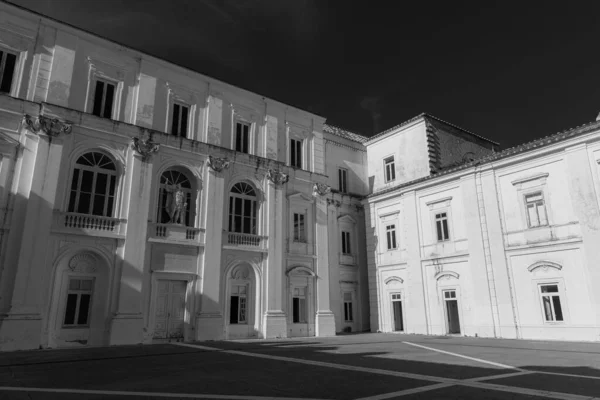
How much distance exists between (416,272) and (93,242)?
17027mm

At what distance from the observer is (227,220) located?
21.4m

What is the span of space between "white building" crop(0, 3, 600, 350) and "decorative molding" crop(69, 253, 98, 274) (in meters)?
0.04

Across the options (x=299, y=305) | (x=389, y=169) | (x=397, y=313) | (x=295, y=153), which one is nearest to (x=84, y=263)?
(x=299, y=305)

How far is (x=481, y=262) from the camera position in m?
20.7

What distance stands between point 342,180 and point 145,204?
15.1 metres

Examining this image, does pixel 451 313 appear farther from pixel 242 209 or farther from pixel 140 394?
pixel 140 394

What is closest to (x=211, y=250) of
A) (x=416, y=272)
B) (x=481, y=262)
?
(x=416, y=272)

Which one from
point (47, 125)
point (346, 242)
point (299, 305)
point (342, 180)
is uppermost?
point (342, 180)

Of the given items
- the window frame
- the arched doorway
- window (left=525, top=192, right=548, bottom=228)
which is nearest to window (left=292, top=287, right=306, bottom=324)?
the arched doorway

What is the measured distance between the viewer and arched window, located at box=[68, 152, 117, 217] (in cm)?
1775

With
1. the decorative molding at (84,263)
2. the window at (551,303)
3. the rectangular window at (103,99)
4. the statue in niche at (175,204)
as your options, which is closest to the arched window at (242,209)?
the statue in niche at (175,204)

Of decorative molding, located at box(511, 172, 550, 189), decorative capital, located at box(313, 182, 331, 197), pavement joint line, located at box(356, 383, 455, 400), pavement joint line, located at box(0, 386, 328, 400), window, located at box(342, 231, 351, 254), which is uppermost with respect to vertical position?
decorative capital, located at box(313, 182, 331, 197)

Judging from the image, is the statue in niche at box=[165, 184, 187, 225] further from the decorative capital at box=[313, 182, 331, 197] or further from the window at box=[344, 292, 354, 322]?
the window at box=[344, 292, 354, 322]

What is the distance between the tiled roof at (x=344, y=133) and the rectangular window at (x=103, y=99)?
601 inches
